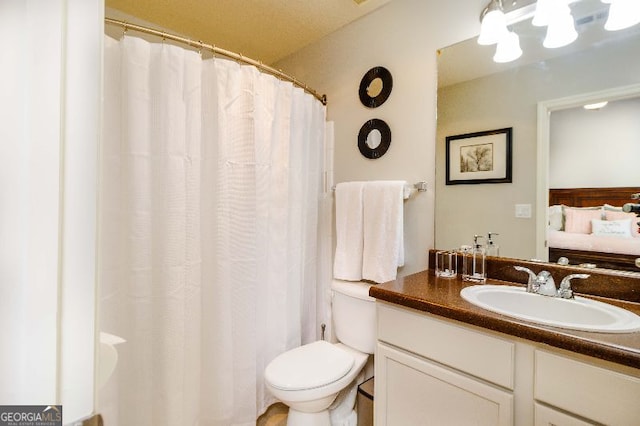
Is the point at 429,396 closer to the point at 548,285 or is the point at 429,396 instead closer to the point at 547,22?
the point at 548,285

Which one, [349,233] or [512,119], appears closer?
[512,119]

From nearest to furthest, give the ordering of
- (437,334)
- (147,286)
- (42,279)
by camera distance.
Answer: (42,279), (437,334), (147,286)

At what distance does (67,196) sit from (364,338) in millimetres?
1497

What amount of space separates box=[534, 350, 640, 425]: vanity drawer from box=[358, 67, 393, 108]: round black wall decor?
145 cm

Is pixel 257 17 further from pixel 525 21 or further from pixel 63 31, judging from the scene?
pixel 63 31

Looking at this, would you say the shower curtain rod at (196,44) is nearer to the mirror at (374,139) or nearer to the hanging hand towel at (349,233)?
the mirror at (374,139)

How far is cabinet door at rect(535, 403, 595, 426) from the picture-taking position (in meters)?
0.80

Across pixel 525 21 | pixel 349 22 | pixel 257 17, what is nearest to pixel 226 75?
pixel 257 17

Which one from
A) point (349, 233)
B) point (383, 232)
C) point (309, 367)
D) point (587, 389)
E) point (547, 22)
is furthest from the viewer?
point (349, 233)

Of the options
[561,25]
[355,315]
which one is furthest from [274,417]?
[561,25]

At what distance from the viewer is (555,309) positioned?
1.10m

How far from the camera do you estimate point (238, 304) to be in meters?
1.49

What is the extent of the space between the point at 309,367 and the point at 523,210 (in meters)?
1.24

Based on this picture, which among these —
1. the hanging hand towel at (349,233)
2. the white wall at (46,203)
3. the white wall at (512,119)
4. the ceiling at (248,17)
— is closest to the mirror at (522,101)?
the white wall at (512,119)
